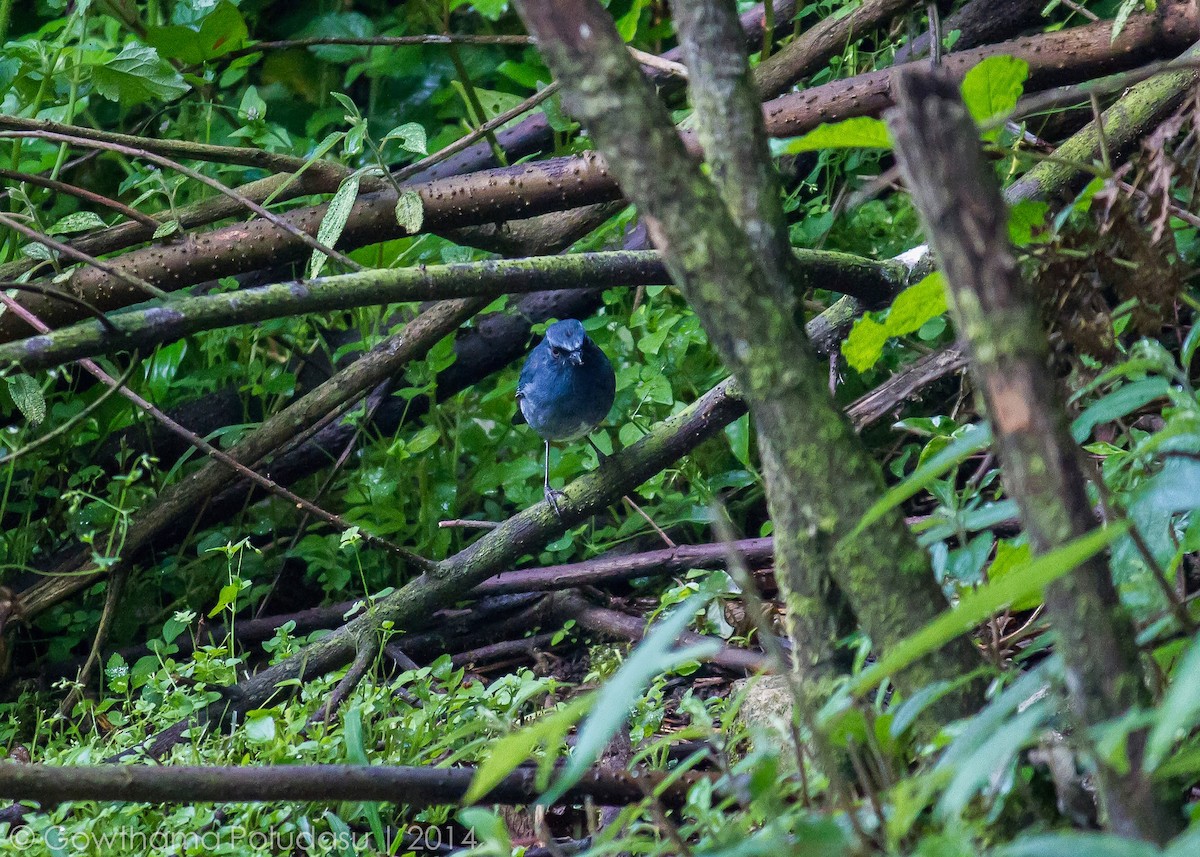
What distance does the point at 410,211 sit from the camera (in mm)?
2875

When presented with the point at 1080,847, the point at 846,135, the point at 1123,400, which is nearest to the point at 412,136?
the point at 846,135

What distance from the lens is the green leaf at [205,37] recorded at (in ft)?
11.9

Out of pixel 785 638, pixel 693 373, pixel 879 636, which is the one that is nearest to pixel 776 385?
pixel 879 636

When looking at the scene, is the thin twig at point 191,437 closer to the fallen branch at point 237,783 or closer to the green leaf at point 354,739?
the green leaf at point 354,739

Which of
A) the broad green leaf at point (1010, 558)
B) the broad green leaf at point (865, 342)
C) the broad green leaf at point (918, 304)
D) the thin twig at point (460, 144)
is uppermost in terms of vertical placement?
the thin twig at point (460, 144)

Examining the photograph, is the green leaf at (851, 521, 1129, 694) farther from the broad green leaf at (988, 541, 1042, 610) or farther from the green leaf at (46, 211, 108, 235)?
the green leaf at (46, 211, 108, 235)

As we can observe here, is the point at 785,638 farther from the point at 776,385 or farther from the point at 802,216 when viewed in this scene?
the point at 802,216

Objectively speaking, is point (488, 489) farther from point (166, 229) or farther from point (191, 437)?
point (166, 229)

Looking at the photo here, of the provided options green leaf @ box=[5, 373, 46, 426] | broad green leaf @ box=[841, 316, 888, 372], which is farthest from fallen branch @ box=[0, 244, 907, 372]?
green leaf @ box=[5, 373, 46, 426]

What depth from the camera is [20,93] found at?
365 centimetres

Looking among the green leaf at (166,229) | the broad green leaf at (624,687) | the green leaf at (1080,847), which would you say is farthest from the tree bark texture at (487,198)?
the green leaf at (1080,847)

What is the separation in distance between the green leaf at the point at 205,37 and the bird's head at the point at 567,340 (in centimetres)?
145

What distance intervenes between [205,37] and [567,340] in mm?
1575

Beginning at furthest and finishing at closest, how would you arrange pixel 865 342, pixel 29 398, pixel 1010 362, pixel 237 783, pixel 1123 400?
pixel 29 398
pixel 865 342
pixel 237 783
pixel 1123 400
pixel 1010 362
